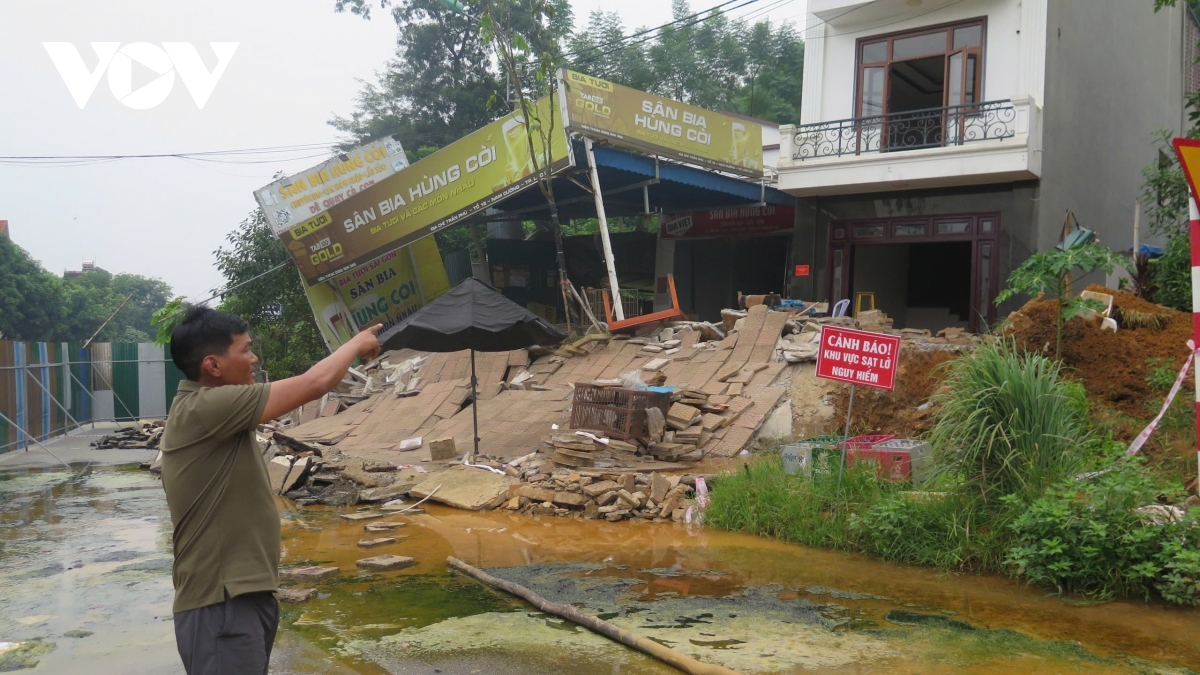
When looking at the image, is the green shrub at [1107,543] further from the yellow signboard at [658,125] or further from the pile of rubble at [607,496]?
the yellow signboard at [658,125]

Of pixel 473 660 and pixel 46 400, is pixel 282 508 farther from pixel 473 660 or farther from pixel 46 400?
pixel 46 400

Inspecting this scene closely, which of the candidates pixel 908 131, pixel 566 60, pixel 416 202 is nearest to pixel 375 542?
pixel 416 202

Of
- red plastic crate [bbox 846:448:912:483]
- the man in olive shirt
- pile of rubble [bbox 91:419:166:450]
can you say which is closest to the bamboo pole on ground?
the man in olive shirt

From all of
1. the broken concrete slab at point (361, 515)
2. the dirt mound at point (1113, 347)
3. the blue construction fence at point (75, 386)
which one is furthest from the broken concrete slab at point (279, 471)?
the dirt mound at point (1113, 347)

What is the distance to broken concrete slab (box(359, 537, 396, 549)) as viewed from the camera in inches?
323

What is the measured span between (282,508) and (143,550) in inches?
89.2

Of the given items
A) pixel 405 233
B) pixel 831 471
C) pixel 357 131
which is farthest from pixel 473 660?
pixel 357 131

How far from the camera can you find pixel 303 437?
15633mm

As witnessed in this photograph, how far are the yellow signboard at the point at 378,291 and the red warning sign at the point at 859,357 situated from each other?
13.6 m

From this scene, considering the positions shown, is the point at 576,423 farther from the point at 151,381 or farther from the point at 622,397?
the point at 151,381

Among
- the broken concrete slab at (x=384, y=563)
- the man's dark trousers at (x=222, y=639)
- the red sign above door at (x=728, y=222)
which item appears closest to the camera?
the man's dark trousers at (x=222, y=639)

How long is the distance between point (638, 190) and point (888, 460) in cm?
Result: 1481

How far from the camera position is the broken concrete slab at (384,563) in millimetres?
7270

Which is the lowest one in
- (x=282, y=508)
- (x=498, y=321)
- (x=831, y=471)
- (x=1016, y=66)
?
(x=282, y=508)
